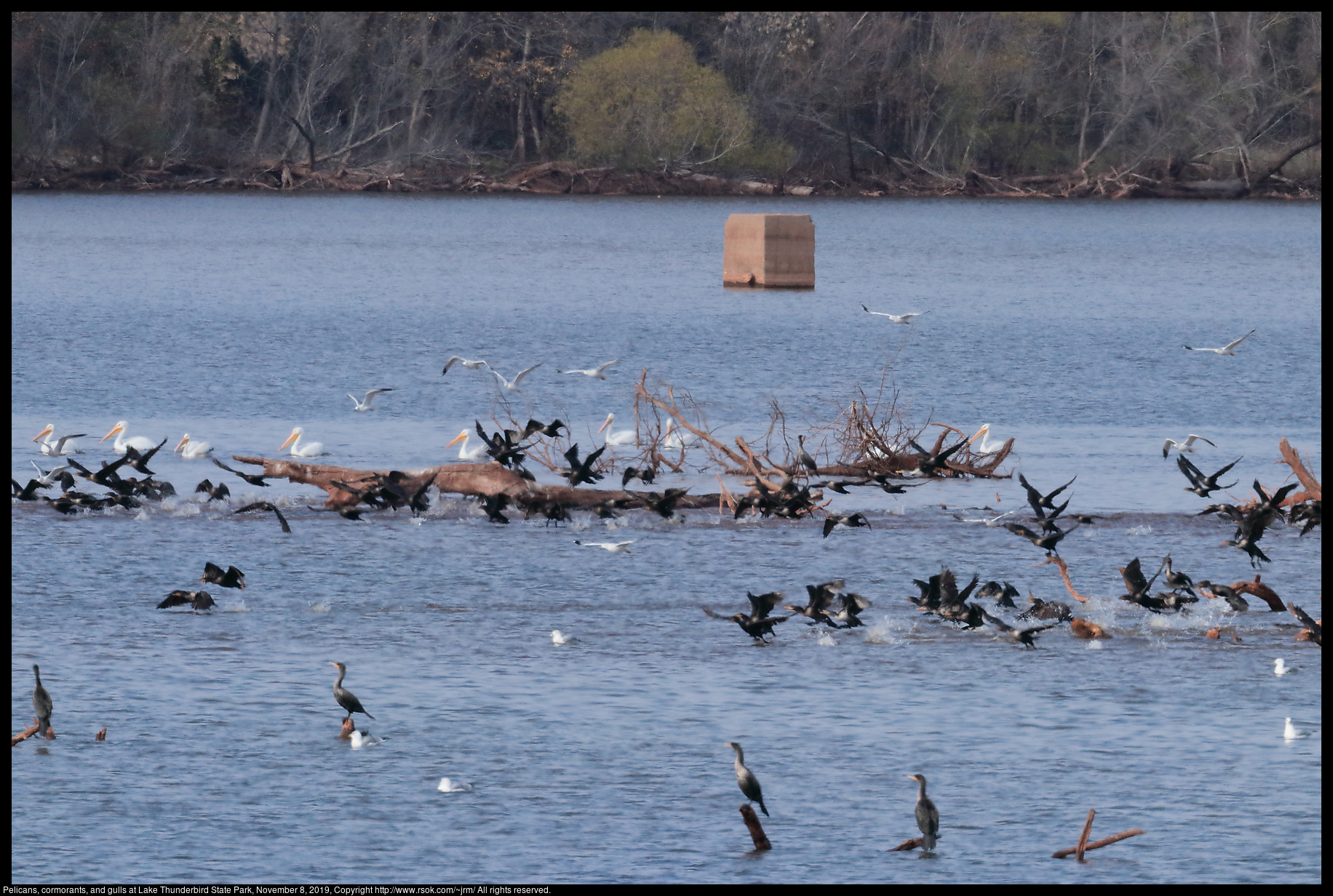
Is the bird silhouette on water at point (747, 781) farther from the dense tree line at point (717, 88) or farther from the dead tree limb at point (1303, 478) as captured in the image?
the dense tree line at point (717, 88)

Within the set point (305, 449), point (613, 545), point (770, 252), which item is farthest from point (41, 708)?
point (770, 252)

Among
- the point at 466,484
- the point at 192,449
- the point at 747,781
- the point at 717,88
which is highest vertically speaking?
the point at 717,88

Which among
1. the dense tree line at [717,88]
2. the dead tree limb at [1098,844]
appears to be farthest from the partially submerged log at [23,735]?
the dense tree line at [717,88]

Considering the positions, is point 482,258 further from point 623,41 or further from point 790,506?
point 790,506

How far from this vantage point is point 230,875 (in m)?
→ 10.1

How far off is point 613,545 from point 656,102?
93084 millimetres

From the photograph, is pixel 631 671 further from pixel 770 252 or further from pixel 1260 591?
pixel 770 252

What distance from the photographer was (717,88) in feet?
357

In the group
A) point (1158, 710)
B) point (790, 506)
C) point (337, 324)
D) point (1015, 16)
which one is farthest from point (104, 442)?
point (1015, 16)

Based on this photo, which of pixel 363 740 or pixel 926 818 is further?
pixel 363 740

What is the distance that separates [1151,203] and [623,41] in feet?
105

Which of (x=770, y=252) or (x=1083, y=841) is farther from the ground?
(x=1083, y=841)

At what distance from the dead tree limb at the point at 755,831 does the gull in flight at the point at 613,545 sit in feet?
23.1

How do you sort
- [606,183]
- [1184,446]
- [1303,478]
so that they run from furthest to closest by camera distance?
[606,183] → [1184,446] → [1303,478]
